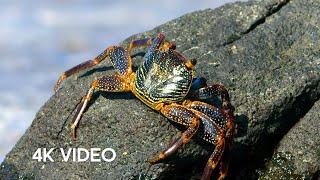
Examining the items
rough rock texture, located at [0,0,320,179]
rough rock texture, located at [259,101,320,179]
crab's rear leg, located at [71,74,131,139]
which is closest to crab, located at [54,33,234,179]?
crab's rear leg, located at [71,74,131,139]

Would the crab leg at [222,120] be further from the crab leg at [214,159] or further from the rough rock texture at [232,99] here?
the rough rock texture at [232,99]

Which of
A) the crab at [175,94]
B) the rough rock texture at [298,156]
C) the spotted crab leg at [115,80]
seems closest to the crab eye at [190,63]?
the crab at [175,94]

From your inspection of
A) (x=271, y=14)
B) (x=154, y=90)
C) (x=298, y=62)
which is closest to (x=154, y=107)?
(x=154, y=90)

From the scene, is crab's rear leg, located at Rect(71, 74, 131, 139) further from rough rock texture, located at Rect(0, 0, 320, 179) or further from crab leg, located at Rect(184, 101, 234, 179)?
crab leg, located at Rect(184, 101, 234, 179)

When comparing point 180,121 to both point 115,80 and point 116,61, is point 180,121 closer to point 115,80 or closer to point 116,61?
point 115,80

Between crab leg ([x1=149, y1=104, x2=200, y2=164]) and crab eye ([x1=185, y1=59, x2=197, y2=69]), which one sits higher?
crab eye ([x1=185, y1=59, x2=197, y2=69])

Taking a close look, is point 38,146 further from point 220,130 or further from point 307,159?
point 307,159

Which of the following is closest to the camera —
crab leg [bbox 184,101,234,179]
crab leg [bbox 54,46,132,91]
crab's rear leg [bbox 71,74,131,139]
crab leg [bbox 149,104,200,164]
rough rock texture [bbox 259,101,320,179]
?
crab leg [bbox 149,104,200,164]
